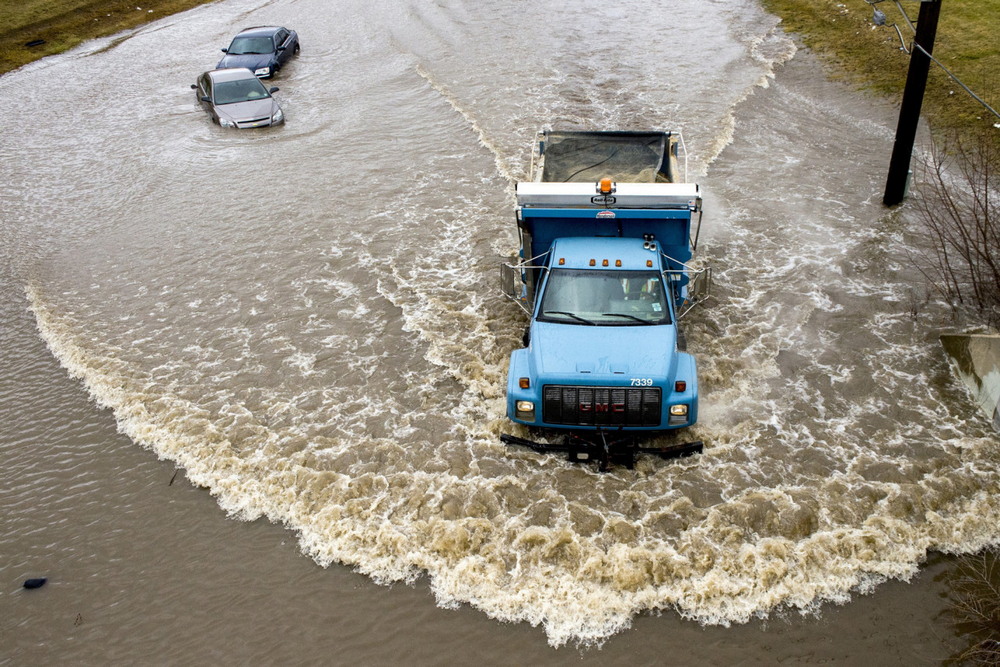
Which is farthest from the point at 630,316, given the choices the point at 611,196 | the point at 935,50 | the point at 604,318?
the point at 935,50

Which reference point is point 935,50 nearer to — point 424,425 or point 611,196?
point 611,196

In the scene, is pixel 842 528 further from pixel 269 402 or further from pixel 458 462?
pixel 269 402

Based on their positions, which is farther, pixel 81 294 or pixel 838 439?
pixel 81 294

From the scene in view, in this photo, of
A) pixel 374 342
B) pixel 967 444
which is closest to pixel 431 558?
pixel 374 342

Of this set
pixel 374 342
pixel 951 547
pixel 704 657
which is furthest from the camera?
pixel 374 342

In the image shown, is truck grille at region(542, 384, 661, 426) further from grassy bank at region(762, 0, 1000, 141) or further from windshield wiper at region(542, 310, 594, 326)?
grassy bank at region(762, 0, 1000, 141)
